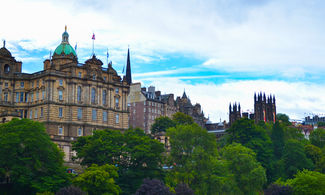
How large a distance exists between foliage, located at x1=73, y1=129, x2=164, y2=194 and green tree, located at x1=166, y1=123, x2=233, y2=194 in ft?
10.5

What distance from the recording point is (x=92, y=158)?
239ft

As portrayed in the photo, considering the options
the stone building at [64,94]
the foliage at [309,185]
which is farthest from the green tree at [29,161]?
the foliage at [309,185]

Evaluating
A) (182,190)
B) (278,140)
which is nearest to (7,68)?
(182,190)

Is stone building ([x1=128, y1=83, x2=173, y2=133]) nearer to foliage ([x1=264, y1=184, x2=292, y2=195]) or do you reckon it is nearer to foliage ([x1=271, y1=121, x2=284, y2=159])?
foliage ([x1=271, y1=121, x2=284, y2=159])

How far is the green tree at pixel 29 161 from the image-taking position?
202 feet

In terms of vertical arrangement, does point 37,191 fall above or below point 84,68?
below

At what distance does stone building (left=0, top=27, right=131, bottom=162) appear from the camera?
97.5 meters

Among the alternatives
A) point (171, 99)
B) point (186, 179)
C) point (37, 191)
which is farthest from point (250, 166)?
point (171, 99)

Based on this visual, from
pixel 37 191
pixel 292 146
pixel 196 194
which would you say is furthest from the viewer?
pixel 292 146

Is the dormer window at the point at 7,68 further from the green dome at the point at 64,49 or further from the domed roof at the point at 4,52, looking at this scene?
the green dome at the point at 64,49

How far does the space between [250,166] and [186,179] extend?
47.3 feet

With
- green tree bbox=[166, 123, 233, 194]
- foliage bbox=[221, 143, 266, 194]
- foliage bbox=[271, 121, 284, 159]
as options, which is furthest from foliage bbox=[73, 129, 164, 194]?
foliage bbox=[271, 121, 284, 159]

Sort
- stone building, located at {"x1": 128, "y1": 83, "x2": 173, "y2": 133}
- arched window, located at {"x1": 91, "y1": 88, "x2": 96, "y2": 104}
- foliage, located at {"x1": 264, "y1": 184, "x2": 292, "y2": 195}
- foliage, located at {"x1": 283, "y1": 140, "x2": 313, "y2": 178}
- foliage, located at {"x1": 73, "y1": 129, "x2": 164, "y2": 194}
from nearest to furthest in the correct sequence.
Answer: foliage, located at {"x1": 73, "y1": 129, "x2": 164, "y2": 194} → foliage, located at {"x1": 264, "y1": 184, "x2": 292, "y2": 195} → foliage, located at {"x1": 283, "y1": 140, "x2": 313, "y2": 178} → arched window, located at {"x1": 91, "y1": 88, "x2": 96, "y2": 104} → stone building, located at {"x1": 128, "y1": 83, "x2": 173, "y2": 133}

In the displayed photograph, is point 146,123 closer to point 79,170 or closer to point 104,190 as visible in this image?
point 79,170
